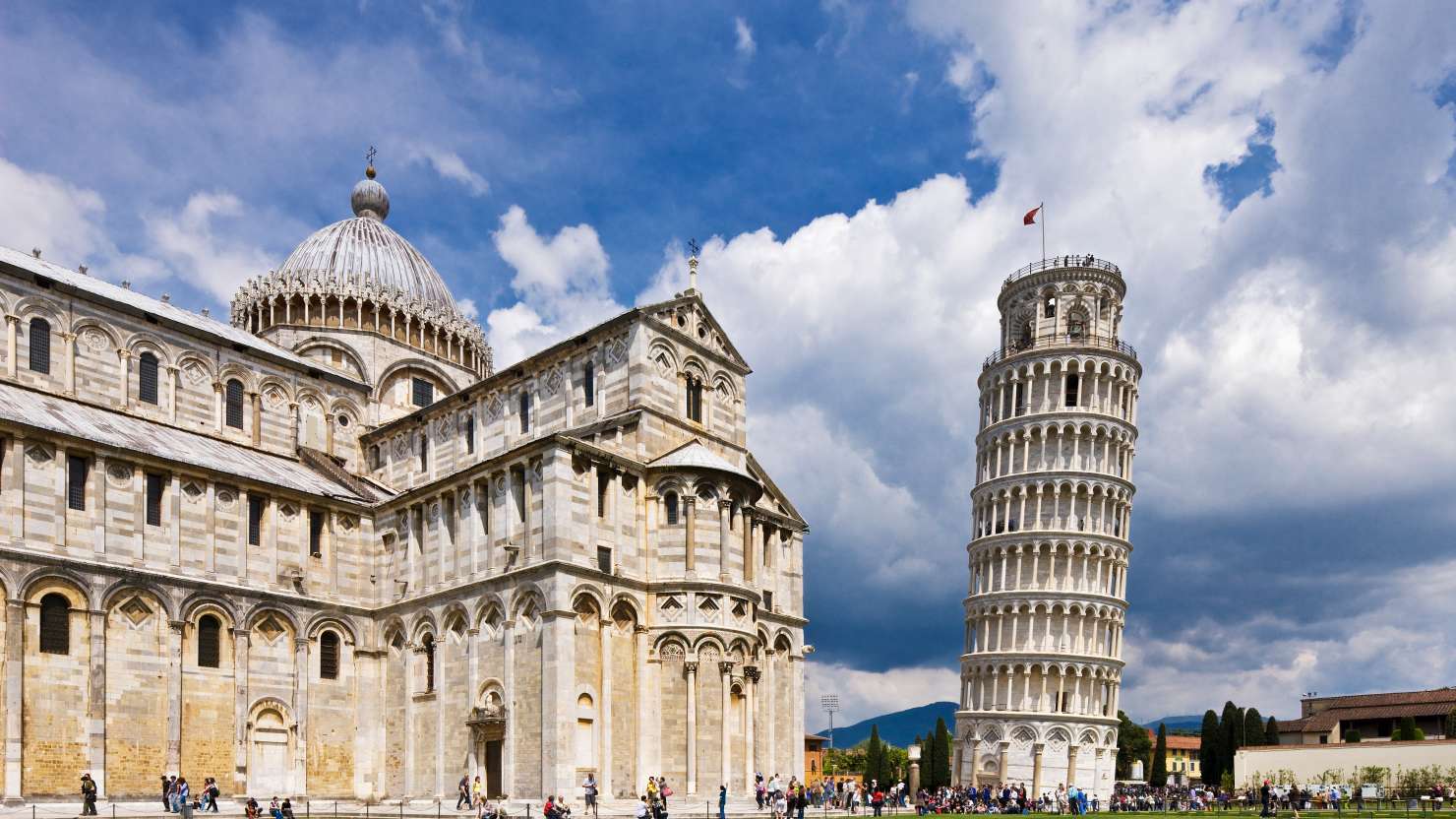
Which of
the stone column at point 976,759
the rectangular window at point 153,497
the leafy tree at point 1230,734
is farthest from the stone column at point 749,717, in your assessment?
the leafy tree at point 1230,734

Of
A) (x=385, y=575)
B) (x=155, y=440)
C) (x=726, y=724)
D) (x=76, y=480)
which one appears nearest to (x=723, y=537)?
(x=726, y=724)

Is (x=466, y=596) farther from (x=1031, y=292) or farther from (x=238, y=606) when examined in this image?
(x=1031, y=292)

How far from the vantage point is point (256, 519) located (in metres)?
43.9

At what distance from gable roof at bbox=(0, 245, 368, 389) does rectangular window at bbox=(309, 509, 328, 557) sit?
943 cm

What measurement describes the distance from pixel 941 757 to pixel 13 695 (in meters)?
70.3

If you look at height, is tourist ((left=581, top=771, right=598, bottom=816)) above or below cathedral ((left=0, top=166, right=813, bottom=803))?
below

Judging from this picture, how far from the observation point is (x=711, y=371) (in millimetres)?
46938

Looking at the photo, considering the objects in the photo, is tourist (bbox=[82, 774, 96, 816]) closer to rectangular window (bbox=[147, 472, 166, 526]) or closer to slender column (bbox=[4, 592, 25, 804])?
slender column (bbox=[4, 592, 25, 804])

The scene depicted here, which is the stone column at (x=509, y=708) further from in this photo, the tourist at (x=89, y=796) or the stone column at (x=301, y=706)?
the tourist at (x=89, y=796)

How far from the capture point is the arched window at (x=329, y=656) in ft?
146

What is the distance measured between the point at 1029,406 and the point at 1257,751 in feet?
85.5

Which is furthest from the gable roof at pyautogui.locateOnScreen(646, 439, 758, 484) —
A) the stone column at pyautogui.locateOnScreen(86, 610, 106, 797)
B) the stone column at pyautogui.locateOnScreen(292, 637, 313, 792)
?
the stone column at pyautogui.locateOnScreen(86, 610, 106, 797)

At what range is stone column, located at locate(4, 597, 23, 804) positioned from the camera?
34969 millimetres

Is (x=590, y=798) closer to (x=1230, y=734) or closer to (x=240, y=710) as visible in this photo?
(x=240, y=710)
